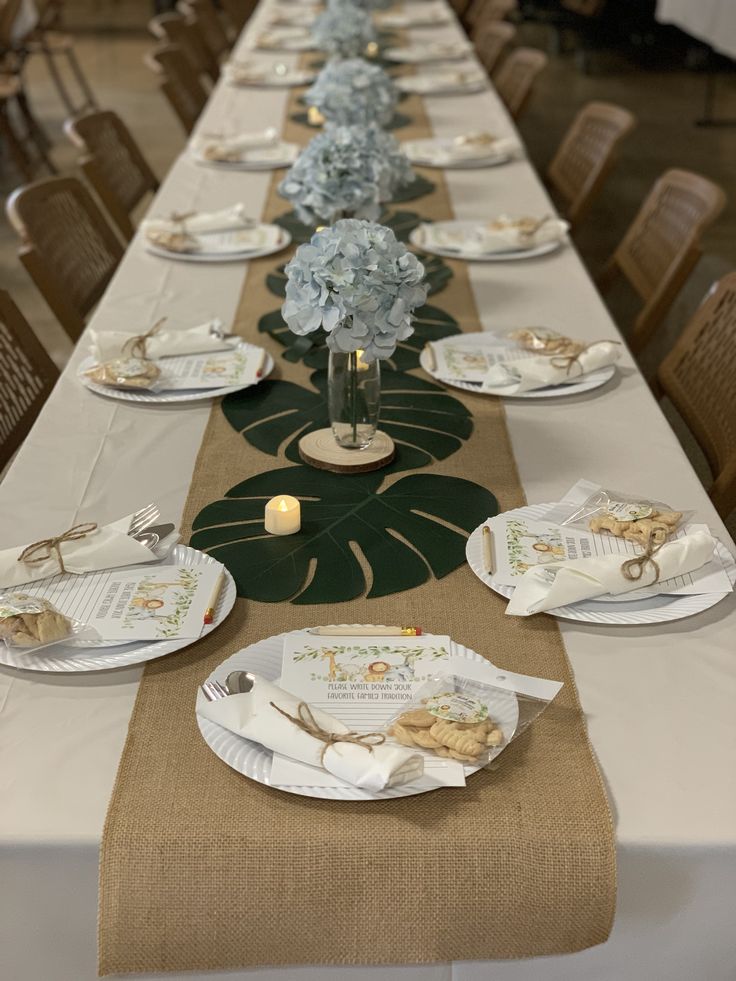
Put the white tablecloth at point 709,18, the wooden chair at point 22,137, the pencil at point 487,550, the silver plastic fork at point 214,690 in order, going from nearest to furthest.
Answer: the silver plastic fork at point 214,690 < the pencil at point 487,550 < the wooden chair at point 22,137 < the white tablecloth at point 709,18

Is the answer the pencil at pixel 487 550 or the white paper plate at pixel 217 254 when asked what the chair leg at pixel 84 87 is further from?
the pencil at pixel 487 550

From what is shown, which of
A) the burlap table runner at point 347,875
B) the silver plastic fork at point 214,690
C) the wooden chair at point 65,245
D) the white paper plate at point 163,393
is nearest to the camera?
the burlap table runner at point 347,875

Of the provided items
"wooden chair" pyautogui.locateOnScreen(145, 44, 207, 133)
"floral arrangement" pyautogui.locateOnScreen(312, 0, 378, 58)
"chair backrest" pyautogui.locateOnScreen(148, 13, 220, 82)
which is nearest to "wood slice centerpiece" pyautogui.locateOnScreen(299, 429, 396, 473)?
"floral arrangement" pyautogui.locateOnScreen(312, 0, 378, 58)

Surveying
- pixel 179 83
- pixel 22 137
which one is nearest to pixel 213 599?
pixel 179 83

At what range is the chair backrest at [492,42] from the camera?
535cm

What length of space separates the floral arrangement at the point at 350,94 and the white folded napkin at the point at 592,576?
1928 millimetres

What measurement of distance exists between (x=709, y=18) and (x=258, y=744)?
683 cm

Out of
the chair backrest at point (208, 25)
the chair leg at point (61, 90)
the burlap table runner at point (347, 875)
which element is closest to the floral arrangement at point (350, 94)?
the burlap table runner at point (347, 875)

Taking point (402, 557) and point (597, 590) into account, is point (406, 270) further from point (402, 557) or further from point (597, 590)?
point (597, 590)

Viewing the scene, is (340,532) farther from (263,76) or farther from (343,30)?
(263,76)

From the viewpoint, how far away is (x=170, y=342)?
201cm

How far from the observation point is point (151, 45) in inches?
393

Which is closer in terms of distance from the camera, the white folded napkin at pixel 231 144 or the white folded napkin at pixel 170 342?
the white folded napkin at pixel 170 342

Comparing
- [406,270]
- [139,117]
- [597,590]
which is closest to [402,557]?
[597,590]
